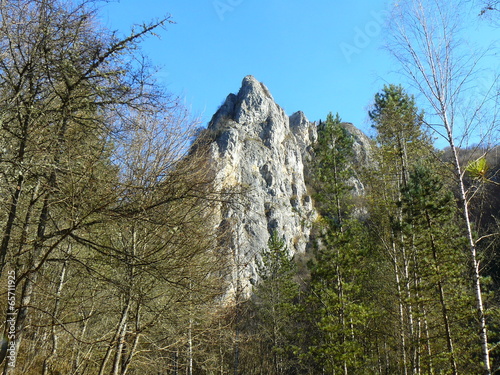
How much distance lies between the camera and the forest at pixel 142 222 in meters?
→ 3.21

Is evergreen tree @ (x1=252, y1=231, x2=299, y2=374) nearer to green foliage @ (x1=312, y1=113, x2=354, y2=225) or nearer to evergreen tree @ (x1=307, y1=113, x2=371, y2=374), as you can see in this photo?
evergreen tree @ (x1=307, y1=113, x2=371, y2=374)

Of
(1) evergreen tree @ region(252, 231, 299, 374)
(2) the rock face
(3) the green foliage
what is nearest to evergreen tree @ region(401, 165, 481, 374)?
(3) the green foliage

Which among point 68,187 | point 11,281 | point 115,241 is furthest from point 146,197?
point 115,241

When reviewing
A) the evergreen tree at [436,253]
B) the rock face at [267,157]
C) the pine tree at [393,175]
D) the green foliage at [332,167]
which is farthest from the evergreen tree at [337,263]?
the rock face at [267,157]

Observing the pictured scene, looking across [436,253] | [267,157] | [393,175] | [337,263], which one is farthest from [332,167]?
[267,157]

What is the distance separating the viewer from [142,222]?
381cm

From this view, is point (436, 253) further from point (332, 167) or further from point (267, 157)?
point (267, 157)

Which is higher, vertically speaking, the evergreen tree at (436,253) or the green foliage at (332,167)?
the green foliage at (332,167)

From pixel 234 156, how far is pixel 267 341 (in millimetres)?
33554

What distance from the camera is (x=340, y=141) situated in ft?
48.7

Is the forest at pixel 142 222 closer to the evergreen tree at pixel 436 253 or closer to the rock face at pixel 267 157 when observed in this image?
the evergreen tree at pixel 436 253

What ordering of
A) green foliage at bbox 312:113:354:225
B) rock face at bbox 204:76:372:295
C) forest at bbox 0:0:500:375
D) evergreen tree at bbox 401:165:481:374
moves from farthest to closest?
rock face at bbox 204:76:372:295
green foliage at bbox 312:113:354:225
evergreen tree at bbox 401:165:481:374
forest at bbox 0:0:500:375

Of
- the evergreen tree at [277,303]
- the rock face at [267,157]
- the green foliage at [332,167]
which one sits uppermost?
the rock face at [267,157]

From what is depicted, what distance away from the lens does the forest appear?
10.5 ft
